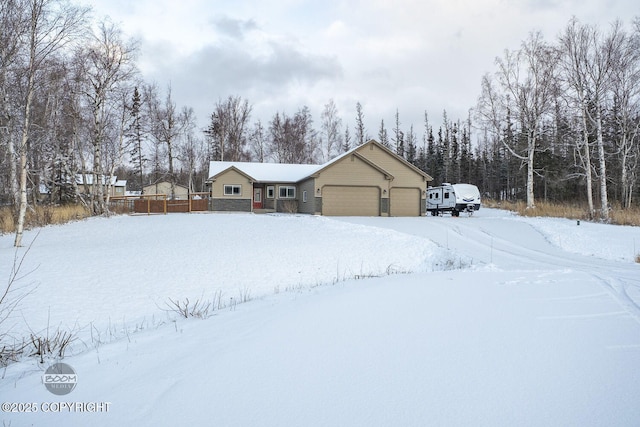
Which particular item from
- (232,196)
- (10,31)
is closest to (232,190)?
(232,196)

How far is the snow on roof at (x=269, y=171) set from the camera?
2898 cm

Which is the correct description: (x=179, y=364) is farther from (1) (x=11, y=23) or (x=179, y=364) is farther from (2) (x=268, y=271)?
(1) (x=11, y=23)

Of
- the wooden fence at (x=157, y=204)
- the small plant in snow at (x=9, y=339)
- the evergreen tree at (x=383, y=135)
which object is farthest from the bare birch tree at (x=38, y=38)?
the evergreen tree at (x=383, y=135)

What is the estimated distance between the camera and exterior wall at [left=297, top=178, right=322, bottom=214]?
24.5m

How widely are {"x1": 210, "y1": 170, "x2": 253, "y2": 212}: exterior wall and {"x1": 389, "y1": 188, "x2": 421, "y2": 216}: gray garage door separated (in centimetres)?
1155

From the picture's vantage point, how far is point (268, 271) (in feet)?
32.9

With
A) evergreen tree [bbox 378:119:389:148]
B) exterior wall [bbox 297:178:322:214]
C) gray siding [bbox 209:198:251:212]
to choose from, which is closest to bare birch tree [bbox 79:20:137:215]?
gray siding [bbox 209:198:251:212]

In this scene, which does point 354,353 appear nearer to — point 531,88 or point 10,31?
point 10,31

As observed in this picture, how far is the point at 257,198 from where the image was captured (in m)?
30.4

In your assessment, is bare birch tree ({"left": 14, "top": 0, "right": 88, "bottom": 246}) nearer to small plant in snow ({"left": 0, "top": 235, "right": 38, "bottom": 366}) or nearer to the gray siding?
small plant in snow ({"left": 0, "top": 235, "right": 38, "bottom": 366})

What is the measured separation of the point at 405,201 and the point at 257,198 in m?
13.0

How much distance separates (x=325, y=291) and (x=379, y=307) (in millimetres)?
1659

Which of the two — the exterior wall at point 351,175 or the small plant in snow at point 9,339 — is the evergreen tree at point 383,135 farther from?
the small plant in snow at point 9,339

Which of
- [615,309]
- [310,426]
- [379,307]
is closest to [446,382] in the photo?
[310,426]
